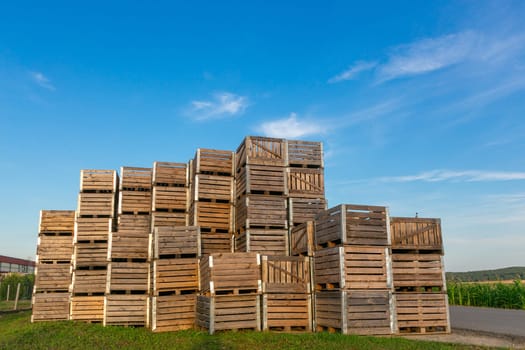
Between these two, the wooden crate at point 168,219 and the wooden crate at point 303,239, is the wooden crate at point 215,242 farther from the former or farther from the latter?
the wooden crate at point 303,239

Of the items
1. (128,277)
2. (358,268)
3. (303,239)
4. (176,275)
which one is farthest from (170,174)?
(358,268)

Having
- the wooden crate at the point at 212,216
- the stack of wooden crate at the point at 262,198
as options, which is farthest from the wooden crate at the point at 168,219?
the stack of wooden crate at the point at 262,198

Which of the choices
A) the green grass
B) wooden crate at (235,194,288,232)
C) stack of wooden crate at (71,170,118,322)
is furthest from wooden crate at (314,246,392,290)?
stack of wooden crate at (71,170,118,322)

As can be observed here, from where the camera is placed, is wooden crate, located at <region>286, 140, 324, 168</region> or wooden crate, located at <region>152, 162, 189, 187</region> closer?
wooden crate, located at <region>286, 140, 324, 168</region>

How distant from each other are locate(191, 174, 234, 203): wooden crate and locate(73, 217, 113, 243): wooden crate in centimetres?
396

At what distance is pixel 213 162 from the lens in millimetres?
17875

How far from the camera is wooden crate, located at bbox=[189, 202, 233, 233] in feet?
55.8

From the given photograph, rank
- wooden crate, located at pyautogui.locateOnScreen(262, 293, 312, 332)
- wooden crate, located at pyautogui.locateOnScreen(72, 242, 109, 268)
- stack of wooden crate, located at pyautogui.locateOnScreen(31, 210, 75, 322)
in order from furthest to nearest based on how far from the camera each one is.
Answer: stack of wooden crate, located at pyautogui.locateOnScreen(31, 210, 75, 322), wooden crate, located at pyautogui.locateOnScreen(72, 242, 109, 268), wooden crate, located at pyautogui.locateOnScreen(262, 293, 312, 332)

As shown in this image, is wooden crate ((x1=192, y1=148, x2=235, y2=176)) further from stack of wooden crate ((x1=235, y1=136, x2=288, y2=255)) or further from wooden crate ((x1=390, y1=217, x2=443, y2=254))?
wooden crate ((x1=390, y1=217, x2=443, y2=254))

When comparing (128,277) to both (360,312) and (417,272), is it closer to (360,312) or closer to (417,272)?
(360,312)

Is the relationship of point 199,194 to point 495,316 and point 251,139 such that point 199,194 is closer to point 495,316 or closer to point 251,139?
point 251,139

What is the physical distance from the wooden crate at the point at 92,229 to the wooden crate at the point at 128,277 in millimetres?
2599

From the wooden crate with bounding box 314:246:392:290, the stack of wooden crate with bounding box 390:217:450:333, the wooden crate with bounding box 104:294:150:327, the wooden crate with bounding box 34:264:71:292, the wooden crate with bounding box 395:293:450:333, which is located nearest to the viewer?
the wooden crate with bounding box 314:246:392:290

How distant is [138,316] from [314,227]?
6770 millimetres
